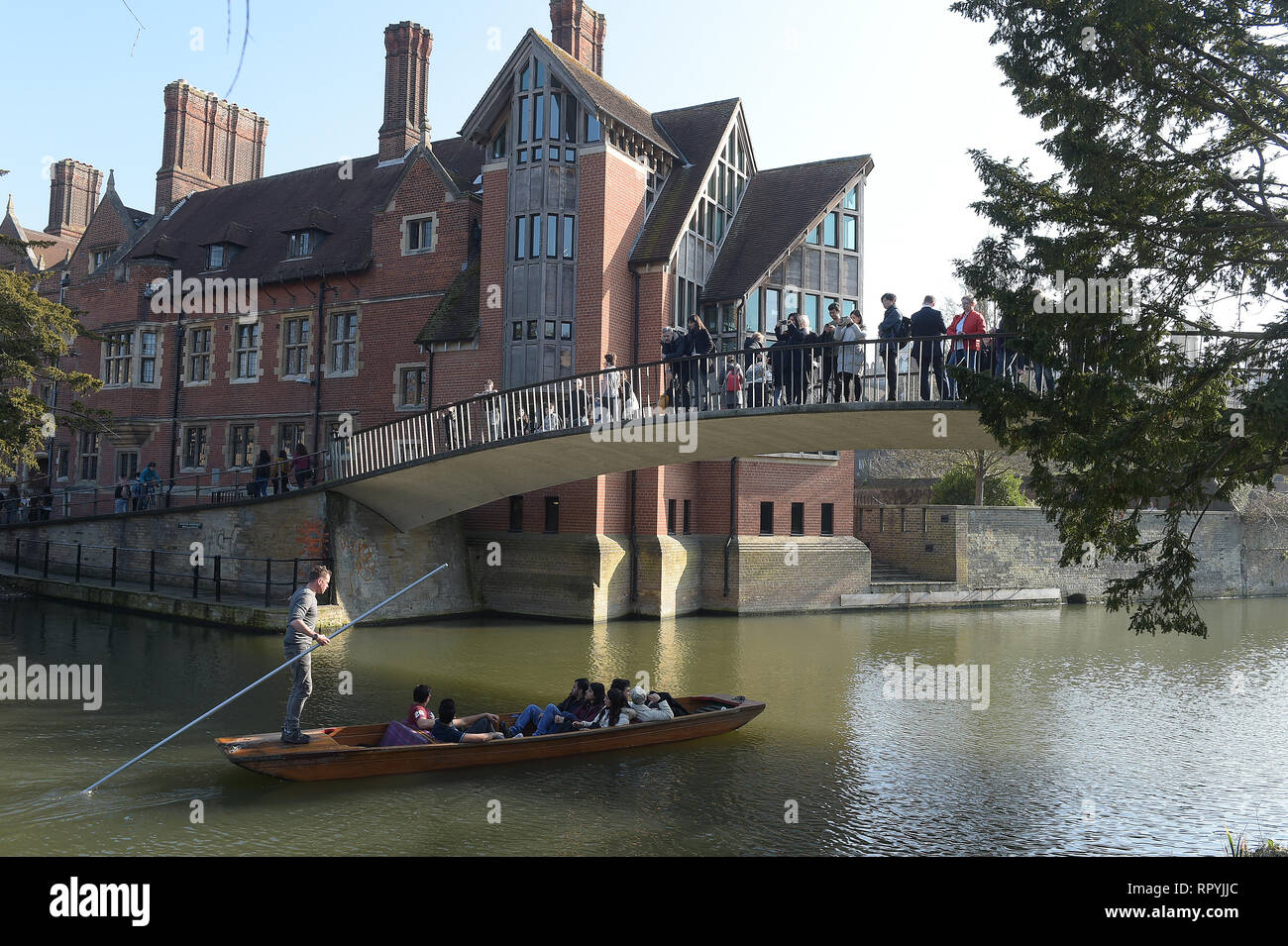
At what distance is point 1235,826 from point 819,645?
35.2 feet

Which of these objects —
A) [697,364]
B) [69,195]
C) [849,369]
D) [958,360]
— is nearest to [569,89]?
[697,364]

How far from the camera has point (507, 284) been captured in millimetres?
22562

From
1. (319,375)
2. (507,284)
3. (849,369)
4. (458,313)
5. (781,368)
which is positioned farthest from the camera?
(319,375)

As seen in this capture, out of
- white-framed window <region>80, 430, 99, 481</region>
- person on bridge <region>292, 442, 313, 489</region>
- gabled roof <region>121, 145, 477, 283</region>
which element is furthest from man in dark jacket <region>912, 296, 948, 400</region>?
white-framed window <region>80, 430, 99, 481</region>

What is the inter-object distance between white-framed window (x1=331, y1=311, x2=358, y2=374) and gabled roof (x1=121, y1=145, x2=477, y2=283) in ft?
4.43

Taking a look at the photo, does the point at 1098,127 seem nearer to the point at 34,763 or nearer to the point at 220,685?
the point at 34,763

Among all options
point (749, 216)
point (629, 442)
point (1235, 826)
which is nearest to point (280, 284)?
point (749, 216)

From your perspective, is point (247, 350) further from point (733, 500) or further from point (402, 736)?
point (402, 736)

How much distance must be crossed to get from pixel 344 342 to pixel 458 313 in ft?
15.3

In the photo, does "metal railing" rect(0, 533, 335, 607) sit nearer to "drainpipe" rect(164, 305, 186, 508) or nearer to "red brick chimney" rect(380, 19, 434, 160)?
"drainpipe" rect(164, 305, 186, 508)

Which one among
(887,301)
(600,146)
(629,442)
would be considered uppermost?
(600,146)

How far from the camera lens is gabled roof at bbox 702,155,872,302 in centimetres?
2434

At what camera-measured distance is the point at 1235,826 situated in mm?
8805

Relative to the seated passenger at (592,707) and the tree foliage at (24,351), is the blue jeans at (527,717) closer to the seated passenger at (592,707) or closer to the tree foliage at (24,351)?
the seated passenger at (592,707)
